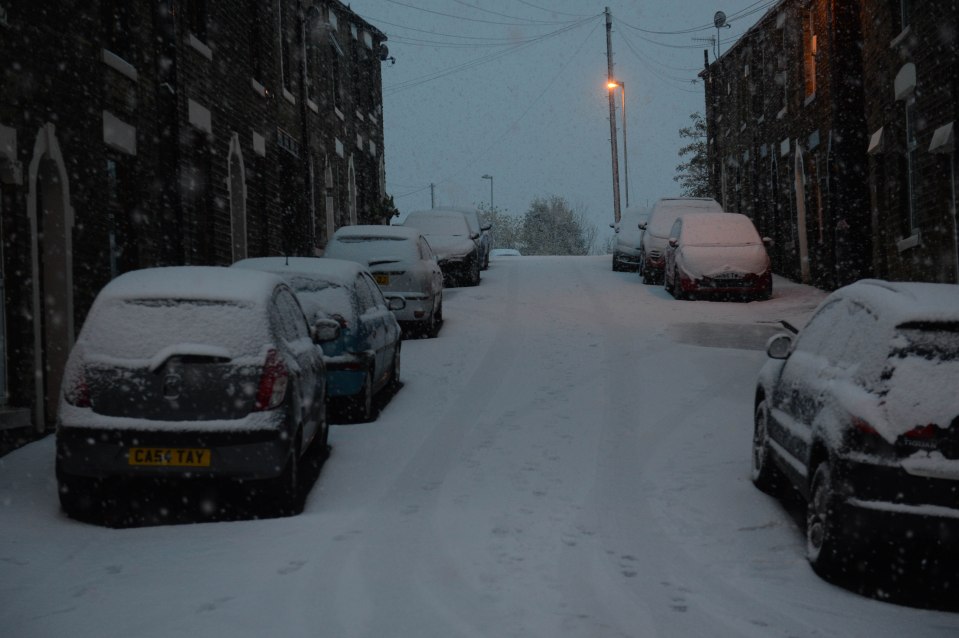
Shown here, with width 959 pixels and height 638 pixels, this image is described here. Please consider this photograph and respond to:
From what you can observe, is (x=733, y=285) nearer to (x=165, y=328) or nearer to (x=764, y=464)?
(x=764, y=464)

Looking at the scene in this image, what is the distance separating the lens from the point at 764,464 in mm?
8000

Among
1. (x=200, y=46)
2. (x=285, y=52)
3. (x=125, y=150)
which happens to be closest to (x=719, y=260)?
(x=285, y=52)

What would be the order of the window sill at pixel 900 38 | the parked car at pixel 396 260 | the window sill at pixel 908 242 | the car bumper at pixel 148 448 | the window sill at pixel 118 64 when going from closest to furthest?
the car bumper at pixel 148 448
the window sill at pixel 118 64
the parked car at pixel 396 260
the window sill at pixel 900 38
the window sill at pixel 908 242

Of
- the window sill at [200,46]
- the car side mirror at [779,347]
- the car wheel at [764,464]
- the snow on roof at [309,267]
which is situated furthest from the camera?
the window sill at [200,46]

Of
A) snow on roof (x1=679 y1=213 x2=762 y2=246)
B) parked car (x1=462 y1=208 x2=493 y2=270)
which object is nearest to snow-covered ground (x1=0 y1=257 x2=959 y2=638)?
snow on roof (x1=679 y1=213 x2=762 y2=246)

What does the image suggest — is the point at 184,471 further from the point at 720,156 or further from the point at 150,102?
the point at 720,156

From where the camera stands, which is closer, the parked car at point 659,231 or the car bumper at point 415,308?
the car bumper at point 415,308

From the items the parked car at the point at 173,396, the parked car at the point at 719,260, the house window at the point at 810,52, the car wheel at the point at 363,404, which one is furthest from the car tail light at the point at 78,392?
the house window at the point at 810,52

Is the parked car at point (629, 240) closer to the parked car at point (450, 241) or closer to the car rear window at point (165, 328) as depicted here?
the parked car at point (450, 241)

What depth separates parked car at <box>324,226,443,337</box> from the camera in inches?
613

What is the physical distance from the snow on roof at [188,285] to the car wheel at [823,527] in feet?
12.6

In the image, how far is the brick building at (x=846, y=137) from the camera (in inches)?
396

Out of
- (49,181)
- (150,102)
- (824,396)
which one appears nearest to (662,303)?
(150,102)

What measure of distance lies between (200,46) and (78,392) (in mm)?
11097
